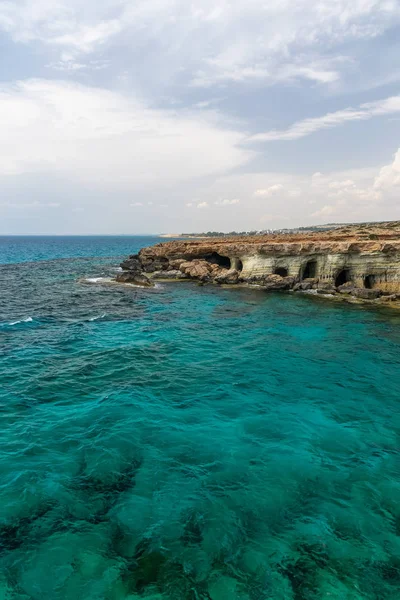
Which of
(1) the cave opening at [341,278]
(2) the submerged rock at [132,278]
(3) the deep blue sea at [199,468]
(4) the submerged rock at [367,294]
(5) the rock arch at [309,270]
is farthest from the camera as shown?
(2) the submerged rock at [132,278]

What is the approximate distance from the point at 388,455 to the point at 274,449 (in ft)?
13.5

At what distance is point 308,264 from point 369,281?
8.07 metres

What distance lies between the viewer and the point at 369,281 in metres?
43.2

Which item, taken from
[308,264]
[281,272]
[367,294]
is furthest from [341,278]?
[281,272]

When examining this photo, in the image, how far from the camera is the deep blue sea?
9008 mm

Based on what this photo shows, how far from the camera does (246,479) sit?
12.3 meters

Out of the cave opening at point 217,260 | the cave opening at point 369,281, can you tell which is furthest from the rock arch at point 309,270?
the cave opening at point 217,260

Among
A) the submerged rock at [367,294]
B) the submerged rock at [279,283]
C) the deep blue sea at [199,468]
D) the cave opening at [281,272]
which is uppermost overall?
the cave opening at [281,272]

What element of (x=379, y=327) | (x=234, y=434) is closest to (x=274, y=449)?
(x=234, y=434)

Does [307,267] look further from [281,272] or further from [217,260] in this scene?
[217,260]

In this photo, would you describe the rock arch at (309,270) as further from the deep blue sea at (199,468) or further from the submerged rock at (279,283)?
the deep blue sea at (199,468)

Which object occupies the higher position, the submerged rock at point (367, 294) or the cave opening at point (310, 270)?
the cave opening at point (310, 270)

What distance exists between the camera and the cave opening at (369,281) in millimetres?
42559

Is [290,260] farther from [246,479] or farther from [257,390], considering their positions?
[246,479]
